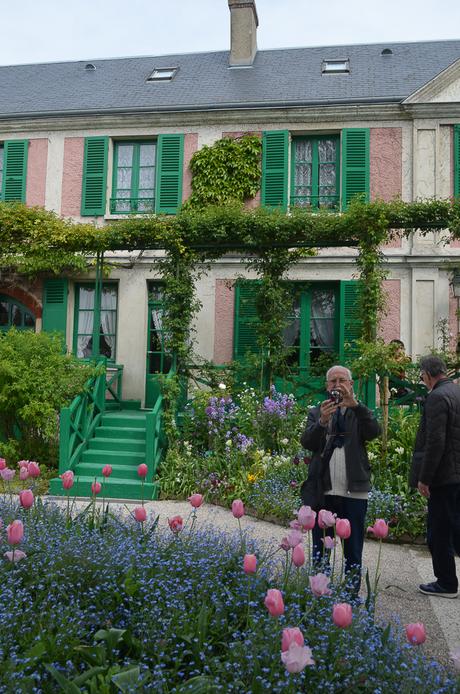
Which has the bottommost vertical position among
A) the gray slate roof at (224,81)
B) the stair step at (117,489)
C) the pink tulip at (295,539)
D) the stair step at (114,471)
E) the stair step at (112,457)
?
the stair step at (117,489)

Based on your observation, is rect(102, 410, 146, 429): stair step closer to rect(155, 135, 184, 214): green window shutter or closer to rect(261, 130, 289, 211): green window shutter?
rect(155, 135, 184, 214): green window shutter

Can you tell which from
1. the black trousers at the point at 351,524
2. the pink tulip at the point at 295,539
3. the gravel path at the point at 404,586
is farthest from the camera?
the black trousers at the point at 351,524

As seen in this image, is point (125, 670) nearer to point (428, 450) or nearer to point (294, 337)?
point (428, 450)

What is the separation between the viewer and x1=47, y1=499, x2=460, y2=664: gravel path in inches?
125

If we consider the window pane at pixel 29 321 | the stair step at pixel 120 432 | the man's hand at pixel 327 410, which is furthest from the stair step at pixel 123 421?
the man's hand at pixel 327 410

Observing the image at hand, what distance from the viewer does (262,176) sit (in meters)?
10.7

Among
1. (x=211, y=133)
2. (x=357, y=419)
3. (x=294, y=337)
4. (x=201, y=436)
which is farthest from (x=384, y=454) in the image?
(x=211, y=133)

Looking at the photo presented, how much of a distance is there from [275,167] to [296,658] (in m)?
9.89

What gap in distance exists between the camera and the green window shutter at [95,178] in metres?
11.1

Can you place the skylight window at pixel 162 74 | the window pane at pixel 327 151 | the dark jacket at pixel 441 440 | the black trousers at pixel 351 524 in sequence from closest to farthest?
the black trousers at pixel 351 524 → the dark jacket at pixel 441 440 → the window pane at pixel 327 151 → the skylight window at pixel 162 74

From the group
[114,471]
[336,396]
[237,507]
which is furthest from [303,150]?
[237,507]

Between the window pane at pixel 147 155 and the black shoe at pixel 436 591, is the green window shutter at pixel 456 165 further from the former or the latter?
the black shoe at pixel 436 591

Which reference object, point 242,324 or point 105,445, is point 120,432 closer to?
point 105,445

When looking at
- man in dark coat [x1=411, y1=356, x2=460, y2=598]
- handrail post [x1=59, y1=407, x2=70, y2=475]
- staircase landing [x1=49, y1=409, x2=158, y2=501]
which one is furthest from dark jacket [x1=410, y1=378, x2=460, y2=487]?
handrail post [x1=59, y1=407, x2=70, y2=475]
